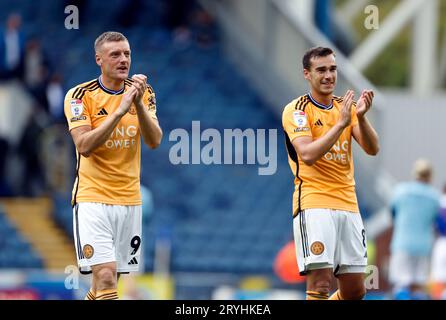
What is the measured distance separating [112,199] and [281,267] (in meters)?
8.46

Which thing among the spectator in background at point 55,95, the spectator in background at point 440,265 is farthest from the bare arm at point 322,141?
the spectator in background at point 55,95

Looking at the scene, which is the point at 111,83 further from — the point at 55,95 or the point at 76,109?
the point at 55,95

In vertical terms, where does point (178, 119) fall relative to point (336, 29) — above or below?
below

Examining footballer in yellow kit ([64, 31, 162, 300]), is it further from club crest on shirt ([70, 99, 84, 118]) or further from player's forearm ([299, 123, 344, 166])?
player's forearm ([299, 123, 344, 166])

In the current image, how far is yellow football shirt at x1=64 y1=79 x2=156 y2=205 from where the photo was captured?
31.1 feet

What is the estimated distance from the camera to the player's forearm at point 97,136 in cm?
914

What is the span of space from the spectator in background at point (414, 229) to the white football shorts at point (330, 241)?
553 centimetres

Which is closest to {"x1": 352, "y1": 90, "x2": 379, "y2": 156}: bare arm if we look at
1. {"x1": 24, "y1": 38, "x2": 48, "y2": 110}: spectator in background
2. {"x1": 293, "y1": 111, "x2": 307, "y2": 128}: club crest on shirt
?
{"x1": 293, "y1": 111, "x2": 307, "y2": 128}: club crest on shirt

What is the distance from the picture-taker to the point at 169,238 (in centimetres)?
1911

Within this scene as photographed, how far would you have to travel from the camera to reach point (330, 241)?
9531 millimetres

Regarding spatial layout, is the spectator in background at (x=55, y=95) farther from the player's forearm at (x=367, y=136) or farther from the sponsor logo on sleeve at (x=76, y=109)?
the player's forearm at (x=367, y=136)
